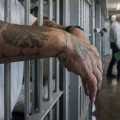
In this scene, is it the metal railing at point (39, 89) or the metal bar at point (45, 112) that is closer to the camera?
the metal railing at point (39, 89)

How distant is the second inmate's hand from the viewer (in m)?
0.70

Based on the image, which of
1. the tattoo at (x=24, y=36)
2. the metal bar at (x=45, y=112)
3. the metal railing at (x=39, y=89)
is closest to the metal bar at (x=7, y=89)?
the metal railing at (x=39, y=89)

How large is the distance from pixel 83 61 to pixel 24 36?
194 millimetres

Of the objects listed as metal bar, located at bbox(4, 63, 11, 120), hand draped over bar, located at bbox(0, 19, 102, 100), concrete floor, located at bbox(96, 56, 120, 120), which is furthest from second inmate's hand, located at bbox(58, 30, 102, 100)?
concrete floor, located at bbox(96, 56, 120, 120)

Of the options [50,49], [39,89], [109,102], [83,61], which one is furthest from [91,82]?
[109,102]

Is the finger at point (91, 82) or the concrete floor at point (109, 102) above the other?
the finger at point (91, 82)

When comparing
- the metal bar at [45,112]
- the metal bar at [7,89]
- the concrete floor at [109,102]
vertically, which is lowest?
the concrete floor at [109,102]

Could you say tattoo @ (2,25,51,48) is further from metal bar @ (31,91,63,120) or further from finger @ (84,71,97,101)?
metal bar @ (31,91,63,120)

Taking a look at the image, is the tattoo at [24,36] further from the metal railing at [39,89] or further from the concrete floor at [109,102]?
the concrete floor at [109,102]

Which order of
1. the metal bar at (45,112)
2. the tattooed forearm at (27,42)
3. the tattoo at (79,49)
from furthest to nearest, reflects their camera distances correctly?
the metal bar at (45,112) < the tattoo at (79,49) < the tattooed forearm at (27,42)

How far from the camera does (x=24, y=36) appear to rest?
0.62 m

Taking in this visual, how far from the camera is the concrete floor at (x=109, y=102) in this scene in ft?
11.1

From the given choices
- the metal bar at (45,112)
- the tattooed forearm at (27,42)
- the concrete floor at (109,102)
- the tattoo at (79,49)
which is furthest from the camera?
the concrete floor at (109,102)

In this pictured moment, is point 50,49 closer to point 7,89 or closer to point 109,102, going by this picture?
point 7,89
